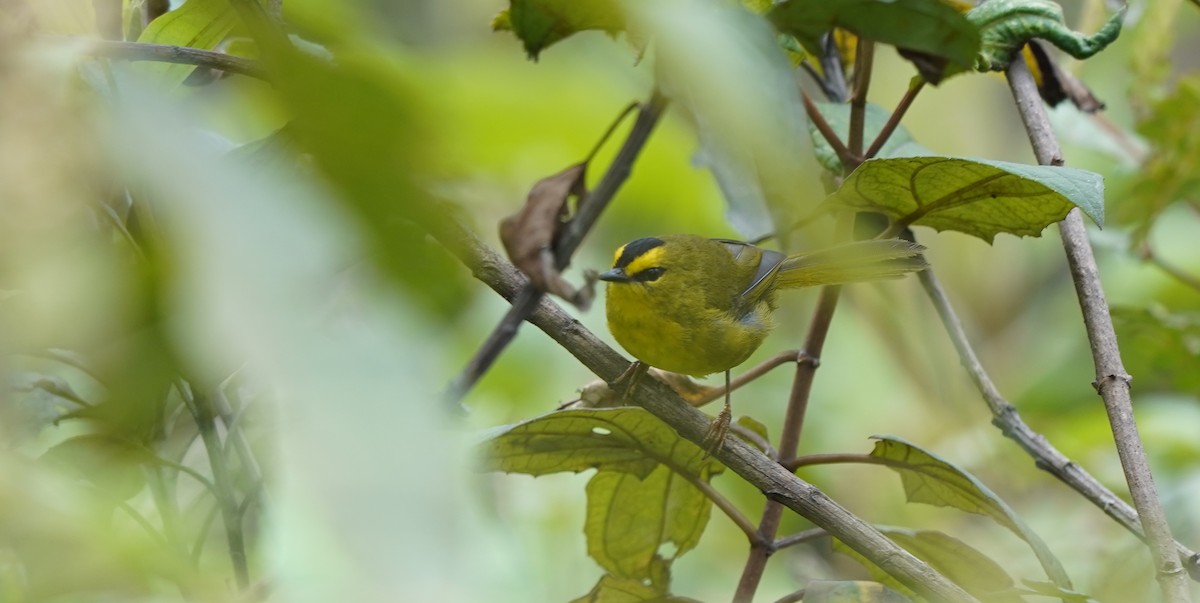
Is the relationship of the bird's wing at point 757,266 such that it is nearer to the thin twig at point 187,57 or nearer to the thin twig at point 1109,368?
the thin twig at point 1109,368

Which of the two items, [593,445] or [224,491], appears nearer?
[224,491]

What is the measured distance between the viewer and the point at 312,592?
0.16 meters

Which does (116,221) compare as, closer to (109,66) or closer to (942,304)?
(109,66)

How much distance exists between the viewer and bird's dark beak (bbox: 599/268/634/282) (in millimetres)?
1308

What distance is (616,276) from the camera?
1.34 metres

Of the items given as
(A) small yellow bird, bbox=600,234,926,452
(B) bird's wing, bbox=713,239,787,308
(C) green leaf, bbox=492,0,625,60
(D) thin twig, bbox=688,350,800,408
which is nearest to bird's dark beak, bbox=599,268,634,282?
(A) small yellow bird, bbox=600,234,926,452

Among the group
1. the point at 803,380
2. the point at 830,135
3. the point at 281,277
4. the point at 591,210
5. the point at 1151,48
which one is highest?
the point at 1151,48

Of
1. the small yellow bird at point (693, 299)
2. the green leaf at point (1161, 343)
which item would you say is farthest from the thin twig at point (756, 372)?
the green leaf at point (1161, 343)

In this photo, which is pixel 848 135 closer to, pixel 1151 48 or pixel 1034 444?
pixel 1034 444

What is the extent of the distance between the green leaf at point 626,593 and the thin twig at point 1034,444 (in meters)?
0.33

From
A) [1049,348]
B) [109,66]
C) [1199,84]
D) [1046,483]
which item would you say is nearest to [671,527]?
[109,66]

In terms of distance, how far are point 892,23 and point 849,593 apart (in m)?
0.38

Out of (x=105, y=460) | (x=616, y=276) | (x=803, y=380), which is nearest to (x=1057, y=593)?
(x=803, y=380)

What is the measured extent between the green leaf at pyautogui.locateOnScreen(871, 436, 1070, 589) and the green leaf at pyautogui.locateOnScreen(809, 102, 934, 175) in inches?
10.5
